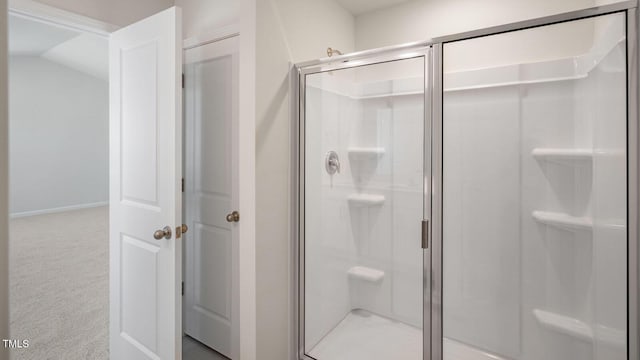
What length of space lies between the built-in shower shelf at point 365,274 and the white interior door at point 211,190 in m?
0.73

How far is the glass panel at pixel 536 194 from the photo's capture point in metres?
1.29

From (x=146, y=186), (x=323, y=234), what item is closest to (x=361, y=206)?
(x=323, y=234)

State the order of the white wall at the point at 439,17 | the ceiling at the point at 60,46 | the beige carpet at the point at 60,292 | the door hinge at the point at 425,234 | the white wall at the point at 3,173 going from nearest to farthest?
the white wall at the point at 3,173
the door hinge at the point at 425,234
the white wall at the point at 439,17
the beige carpet at the point at 60,292
the ceiling at the point at 60,46

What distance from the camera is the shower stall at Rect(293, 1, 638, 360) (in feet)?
4.27

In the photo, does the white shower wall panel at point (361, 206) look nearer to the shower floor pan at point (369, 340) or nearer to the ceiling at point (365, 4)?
the shower floor pan at point (369, 340)

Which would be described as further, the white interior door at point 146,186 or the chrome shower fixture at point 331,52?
the chrome shower fixture at point 331,52

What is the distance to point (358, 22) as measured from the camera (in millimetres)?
2783

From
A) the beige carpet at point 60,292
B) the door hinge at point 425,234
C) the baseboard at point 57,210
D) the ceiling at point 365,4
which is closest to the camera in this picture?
the door hinge at point 425,234

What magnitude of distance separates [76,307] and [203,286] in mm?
1272

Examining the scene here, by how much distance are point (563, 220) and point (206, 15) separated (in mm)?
2293

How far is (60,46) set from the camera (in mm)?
5828

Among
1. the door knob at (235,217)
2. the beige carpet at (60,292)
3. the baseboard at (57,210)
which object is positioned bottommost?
the beige carpet at (60,292)

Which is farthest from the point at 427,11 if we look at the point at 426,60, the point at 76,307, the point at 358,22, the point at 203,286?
the point at 76,307

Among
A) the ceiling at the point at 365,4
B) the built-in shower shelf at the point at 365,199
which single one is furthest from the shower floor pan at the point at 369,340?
the ceiling at the point at 365,4
